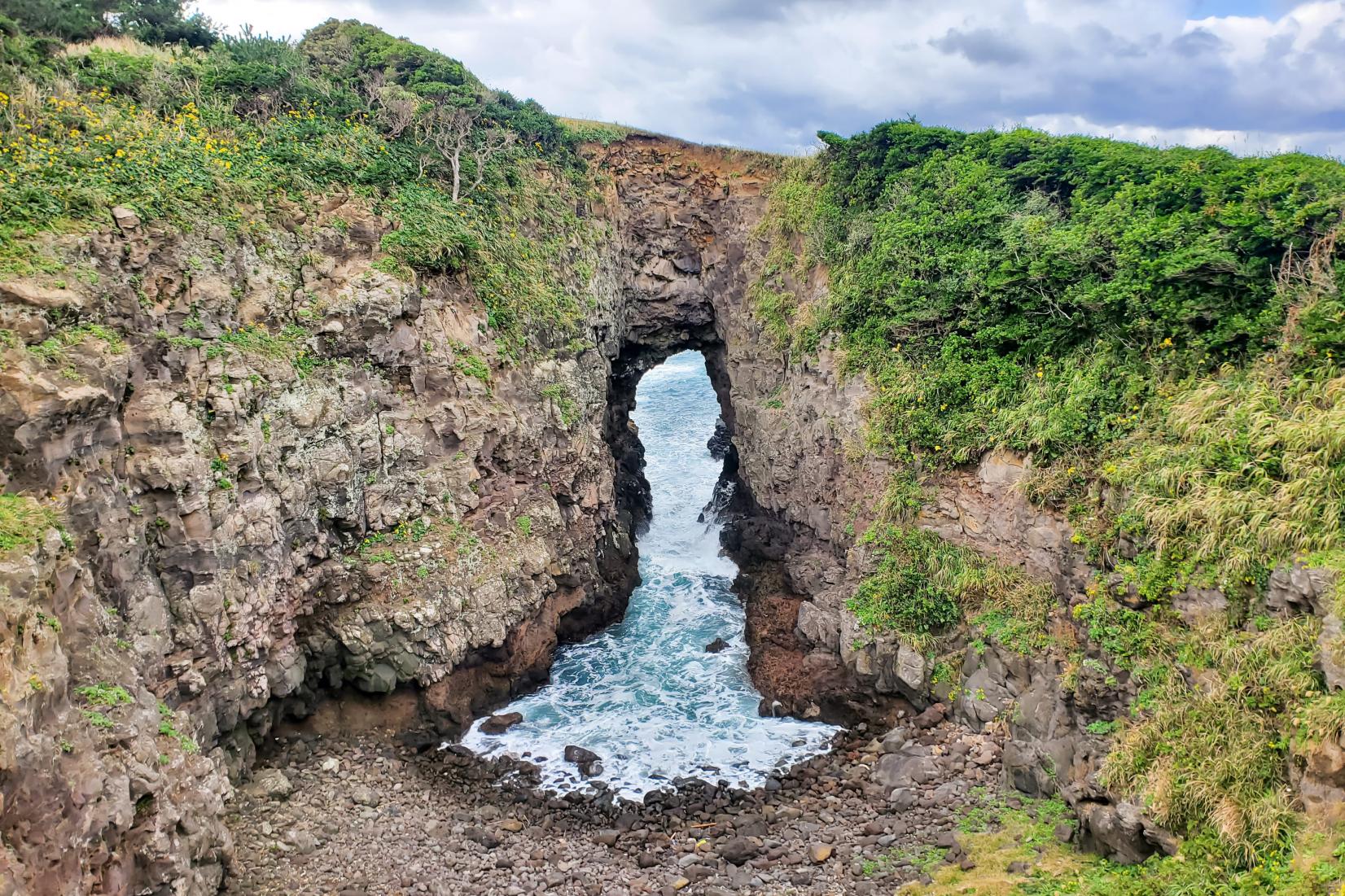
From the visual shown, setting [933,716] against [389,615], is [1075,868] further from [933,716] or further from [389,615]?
[389,615]

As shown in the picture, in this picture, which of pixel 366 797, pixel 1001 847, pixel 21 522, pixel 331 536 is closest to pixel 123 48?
pixel 331 536

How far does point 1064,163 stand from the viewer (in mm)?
20344

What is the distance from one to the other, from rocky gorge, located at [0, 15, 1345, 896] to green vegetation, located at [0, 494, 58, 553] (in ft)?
0.21

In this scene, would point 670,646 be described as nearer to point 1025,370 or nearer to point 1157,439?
point 1025,370

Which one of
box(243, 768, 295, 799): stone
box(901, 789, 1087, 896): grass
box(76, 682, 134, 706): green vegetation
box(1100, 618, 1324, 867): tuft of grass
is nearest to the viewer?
box(1100, 618, 1324, 867): tuft of grass

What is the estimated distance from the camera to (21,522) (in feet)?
33.9

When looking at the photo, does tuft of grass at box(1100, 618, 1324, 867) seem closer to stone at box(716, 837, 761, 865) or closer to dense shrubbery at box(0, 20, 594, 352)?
stone at box(716, 837, 761, 865)

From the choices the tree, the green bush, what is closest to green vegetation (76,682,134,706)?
the green bush

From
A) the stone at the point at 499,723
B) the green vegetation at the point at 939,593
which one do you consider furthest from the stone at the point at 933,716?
the stone at the point at 499,723

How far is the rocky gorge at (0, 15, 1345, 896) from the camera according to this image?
11.1m

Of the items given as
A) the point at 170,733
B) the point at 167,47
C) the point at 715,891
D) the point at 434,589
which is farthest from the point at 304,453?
the point at 167,47

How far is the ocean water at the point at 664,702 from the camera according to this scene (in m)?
18.2

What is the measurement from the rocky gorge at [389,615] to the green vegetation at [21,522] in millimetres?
63

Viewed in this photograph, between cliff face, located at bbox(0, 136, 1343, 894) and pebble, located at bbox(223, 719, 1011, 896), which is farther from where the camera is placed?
pebble, located at bbox(223, 719, 1011, 896)
